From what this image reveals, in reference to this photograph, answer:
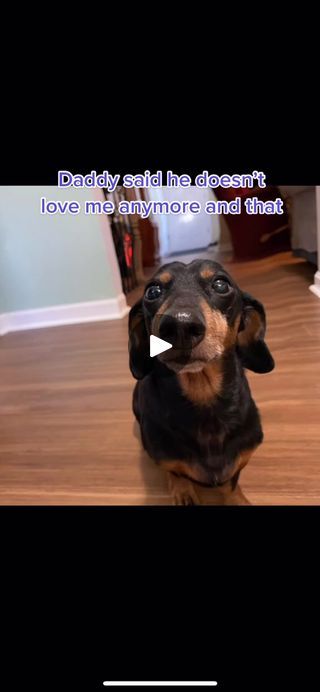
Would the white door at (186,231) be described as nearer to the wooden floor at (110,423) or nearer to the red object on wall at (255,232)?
the red object on wall at (255,232)

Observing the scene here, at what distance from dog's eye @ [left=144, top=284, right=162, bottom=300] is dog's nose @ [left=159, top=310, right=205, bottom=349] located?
0.13 m

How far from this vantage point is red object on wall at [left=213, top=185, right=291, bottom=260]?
3727mm

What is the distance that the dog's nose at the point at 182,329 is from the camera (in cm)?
54

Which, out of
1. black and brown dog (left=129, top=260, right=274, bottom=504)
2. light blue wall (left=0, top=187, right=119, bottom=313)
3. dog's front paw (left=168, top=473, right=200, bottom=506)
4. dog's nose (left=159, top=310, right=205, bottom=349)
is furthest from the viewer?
light blue wall (left=0, top=187, right=119, bottom=313)

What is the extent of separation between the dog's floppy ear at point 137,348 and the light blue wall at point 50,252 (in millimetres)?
1636

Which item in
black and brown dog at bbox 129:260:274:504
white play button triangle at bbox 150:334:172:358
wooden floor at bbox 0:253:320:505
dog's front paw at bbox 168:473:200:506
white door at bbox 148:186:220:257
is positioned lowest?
white door at bbox 148:186:220:257

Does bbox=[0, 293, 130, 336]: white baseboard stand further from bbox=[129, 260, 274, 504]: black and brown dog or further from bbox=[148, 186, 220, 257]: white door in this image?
bbox=[148, 186, 220, 257]: white door

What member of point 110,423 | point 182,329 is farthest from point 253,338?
point 110,423

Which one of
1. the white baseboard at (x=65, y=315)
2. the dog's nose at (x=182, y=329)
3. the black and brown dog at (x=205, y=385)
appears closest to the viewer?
the dog's nose at (x=182, y=329)

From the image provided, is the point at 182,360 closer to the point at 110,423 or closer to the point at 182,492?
the point at 182,492

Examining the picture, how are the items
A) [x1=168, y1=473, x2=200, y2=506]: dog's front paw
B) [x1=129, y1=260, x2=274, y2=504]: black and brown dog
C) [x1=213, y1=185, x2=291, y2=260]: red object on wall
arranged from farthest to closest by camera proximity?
[x1=213, y1=185, x2=291, y2=260]: red object on wall
[x1=168, y1=473, x2=200, y2=506]: dog's front paw
[x1=129, y1=260, x2=274, y2=504]: black and brown dog

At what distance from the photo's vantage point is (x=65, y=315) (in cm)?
245

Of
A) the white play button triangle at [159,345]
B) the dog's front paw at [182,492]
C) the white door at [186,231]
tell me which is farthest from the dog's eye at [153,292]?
the white door at [186,231]

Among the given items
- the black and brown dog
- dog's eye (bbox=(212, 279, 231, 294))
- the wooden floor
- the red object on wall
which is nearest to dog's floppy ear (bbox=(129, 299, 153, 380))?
the black and brown dog
